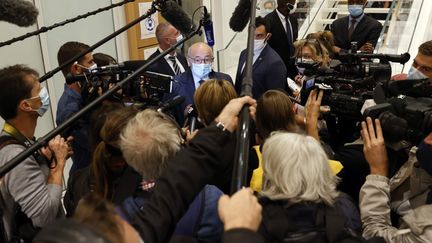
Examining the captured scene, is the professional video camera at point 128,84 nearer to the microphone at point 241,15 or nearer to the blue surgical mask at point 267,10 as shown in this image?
the microphone at point 241,15

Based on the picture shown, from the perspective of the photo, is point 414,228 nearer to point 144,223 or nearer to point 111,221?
point 144,223

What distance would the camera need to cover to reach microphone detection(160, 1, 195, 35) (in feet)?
5.81

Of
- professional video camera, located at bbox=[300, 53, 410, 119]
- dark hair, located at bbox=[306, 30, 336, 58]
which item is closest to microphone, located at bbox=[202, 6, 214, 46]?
professional video camera, located at bbox=[300, 53, 410, 119]

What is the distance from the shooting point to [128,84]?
2.09 m

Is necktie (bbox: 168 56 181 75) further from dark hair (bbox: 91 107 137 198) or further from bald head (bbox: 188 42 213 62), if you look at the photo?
dark hair (bbox: 91 107 137 198)

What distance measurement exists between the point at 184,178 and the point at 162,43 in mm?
2410

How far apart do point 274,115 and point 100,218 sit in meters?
1.13

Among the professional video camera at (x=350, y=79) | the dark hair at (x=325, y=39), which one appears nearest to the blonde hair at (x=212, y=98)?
the professional video camera at (x=350, y=79)

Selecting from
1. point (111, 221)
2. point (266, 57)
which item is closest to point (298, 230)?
point (111, 221)

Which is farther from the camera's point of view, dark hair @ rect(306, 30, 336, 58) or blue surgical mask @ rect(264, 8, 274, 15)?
blue surgical mask @ rect(264, 8, 274, 15)

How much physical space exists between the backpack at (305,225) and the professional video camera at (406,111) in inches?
17.8

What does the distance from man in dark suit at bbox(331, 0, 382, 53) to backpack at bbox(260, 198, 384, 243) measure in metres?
3.16

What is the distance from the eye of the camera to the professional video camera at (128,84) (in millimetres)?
1802

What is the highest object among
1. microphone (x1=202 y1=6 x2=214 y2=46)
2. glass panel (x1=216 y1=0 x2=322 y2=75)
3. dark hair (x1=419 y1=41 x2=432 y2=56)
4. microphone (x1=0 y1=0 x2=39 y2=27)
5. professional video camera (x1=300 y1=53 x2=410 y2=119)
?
microphone (x1=0 y1=0 x2=39 y2=27)
